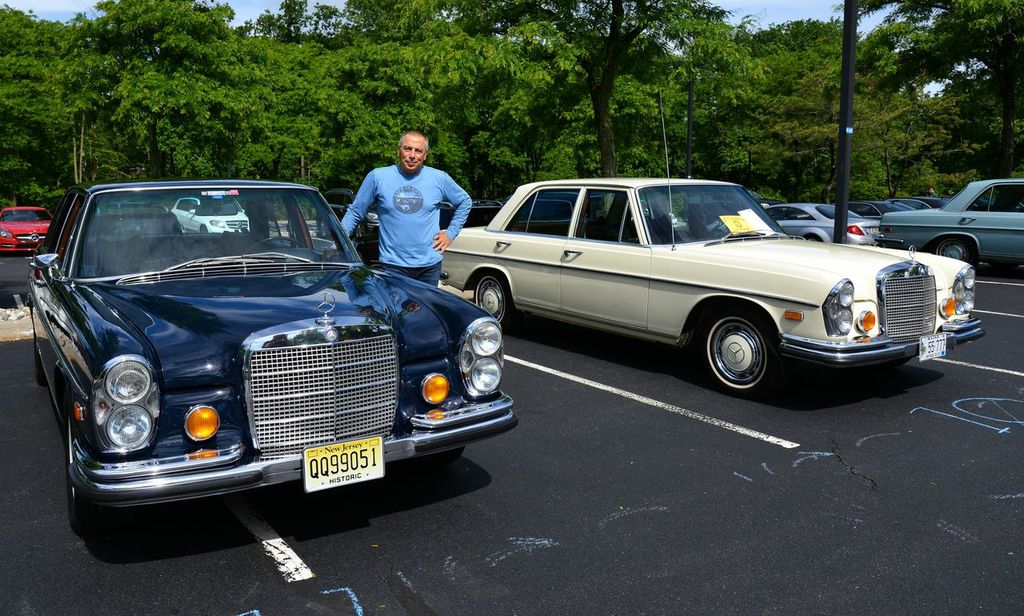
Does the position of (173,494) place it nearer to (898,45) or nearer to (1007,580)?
(1007,580)

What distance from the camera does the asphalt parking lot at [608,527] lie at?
3336mm

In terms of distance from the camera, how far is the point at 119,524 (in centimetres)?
382

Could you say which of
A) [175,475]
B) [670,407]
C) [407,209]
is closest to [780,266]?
[670,407]

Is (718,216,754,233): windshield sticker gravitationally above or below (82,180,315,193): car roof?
below

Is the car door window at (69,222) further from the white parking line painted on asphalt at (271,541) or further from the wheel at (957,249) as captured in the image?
the wheel at (957,249)

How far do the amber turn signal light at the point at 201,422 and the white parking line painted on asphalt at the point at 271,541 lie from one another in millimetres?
673

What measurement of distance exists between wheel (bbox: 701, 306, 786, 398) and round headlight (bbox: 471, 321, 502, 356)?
9.10 ft

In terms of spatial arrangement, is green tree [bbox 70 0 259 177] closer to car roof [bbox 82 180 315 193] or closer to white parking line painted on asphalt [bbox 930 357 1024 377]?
car roof [bbox 82 180 315 193]

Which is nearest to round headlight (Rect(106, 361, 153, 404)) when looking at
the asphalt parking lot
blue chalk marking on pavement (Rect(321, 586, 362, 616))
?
the asphalt parking lot

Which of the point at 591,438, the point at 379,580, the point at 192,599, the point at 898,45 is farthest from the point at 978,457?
the point at 898,45

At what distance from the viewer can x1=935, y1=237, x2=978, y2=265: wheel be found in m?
13.9

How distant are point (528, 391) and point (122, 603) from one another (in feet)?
12.3

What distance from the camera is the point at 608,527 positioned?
4.01 m

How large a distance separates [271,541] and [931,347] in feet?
15.9
